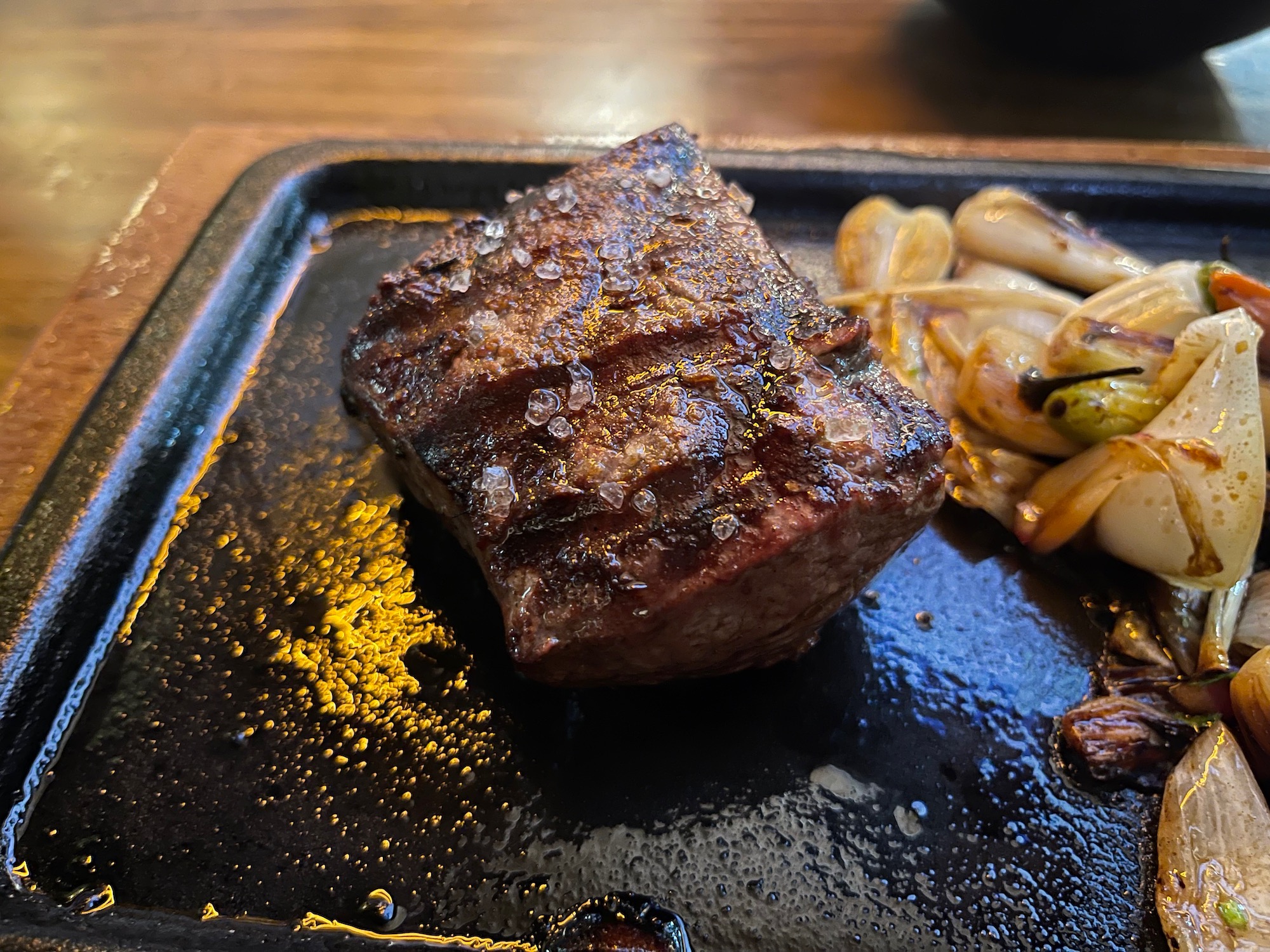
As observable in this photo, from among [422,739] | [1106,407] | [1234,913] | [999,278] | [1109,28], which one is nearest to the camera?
[1234,913]

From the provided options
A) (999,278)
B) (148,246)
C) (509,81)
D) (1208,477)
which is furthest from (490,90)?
(1208,477)

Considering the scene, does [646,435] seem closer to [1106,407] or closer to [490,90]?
[1106,407]

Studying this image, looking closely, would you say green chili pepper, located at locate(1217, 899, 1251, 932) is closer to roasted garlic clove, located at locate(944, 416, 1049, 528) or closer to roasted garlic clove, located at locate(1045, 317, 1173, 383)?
roasted garlic clove, located at locate(944, 416, 1049, 528)

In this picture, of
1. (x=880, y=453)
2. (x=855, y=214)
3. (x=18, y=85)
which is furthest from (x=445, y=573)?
(x=18, y=85)

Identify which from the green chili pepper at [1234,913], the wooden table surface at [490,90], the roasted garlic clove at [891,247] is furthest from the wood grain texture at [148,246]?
the green chili pepper at [1234,913]

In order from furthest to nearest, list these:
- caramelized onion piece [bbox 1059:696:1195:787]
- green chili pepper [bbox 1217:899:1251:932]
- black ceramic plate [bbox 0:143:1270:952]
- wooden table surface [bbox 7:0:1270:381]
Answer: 1. wooden table surface [bbox 7:0:1270:381]
2. caramelized onion piece [bbox 1059:696:1195:787]
3. black ceramic plate [bbox 0:143:1270:952]
4. green chili pepper [bbox 1217:899:1251:932]

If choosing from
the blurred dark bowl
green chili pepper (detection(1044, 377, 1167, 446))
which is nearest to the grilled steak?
green chili pepper (detection(1044, 377, 1167, 446))

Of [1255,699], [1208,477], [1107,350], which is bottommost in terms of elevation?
[1255,699]
